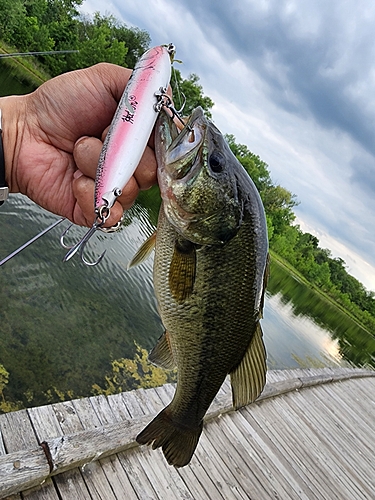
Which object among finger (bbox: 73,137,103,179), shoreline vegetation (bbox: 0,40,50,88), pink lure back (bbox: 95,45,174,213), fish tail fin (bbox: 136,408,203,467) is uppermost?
pink lure back (bbox: 95,45,174,213)

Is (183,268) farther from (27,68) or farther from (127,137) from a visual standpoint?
(27,68)

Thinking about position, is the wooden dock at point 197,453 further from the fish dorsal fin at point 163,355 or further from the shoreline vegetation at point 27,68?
the shoreline vegetation at point 27,68

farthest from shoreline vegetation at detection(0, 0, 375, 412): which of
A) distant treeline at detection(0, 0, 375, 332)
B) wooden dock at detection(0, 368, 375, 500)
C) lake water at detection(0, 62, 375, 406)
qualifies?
wooden dock at detection(0, 368, 375, 500)

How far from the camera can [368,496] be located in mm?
5098

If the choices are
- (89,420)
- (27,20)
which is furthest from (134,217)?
(27,20)

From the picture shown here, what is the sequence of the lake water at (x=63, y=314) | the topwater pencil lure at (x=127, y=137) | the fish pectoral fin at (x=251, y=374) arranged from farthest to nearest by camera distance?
the lake water at (x=63, y=314) < the fish pectoral fin at (x=251, y=374) < the topwater pencil lure at (x=127, y=137)

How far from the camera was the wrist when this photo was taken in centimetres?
231

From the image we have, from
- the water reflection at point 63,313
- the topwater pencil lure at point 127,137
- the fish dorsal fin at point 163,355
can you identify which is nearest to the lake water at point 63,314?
the water reflection at point 63,313

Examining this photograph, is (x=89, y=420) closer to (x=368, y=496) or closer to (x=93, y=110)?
(x=93, y=110)

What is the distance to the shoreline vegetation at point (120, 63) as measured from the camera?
37.6m

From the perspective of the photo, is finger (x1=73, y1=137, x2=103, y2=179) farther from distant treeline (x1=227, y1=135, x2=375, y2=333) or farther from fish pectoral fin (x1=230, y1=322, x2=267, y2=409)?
distant treeline (x1=227, y1=135, x2=375, y2=333)

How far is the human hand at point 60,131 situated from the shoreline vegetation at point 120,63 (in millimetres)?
15898

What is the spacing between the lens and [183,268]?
70.3 inches

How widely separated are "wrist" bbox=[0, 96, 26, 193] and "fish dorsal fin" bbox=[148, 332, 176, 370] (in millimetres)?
1368
